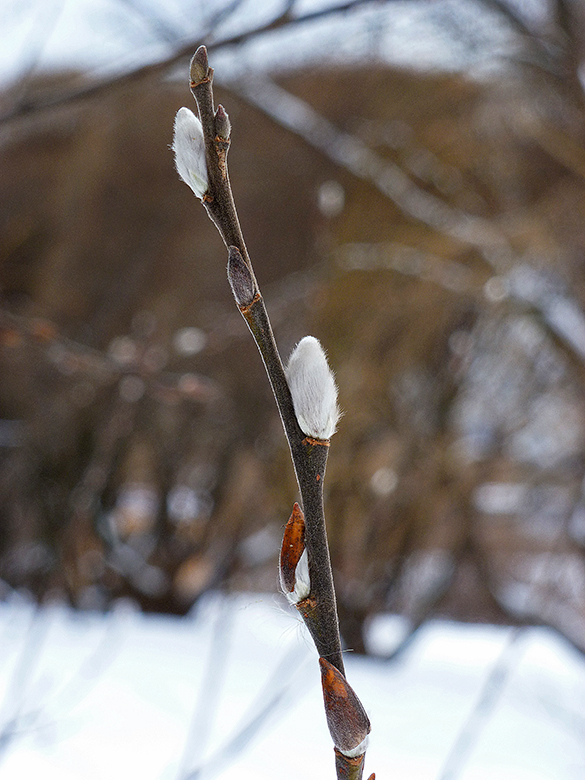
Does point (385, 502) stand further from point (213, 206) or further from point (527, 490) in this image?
point (213, 206)

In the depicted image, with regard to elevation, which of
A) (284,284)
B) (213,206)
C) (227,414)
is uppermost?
(213,206)

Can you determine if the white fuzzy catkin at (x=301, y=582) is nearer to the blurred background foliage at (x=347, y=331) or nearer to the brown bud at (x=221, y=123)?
the brown bud at (x=221, y=123)

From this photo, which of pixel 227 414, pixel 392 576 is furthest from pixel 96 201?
pixel 392 576

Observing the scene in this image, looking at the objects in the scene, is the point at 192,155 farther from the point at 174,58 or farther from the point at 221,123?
the point at 174,58

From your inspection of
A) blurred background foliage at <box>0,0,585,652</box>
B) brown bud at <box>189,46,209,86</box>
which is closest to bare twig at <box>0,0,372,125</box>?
brown bud at <box>189,46,209,86</box>

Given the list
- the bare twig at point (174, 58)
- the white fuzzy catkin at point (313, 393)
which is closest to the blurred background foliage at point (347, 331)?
the bare twig at point (174, 58)

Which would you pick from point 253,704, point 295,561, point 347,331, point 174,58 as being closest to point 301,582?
point 295,561
